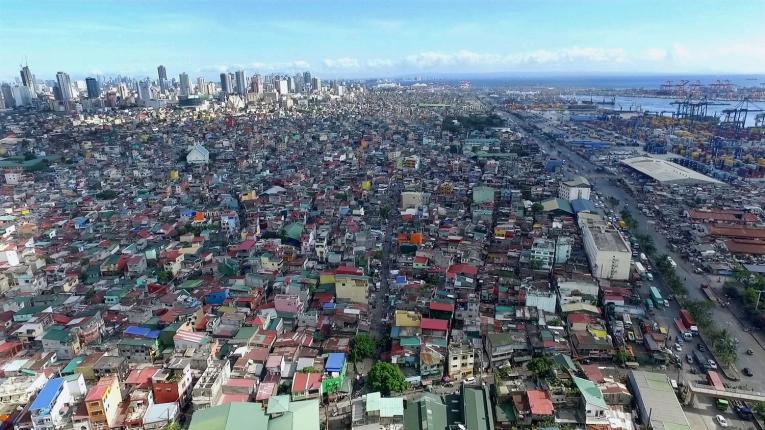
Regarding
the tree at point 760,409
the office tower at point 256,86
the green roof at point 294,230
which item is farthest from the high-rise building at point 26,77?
the tree at point 760,409

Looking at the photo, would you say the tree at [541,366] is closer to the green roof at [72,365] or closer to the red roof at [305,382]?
the red roof at [305,382]

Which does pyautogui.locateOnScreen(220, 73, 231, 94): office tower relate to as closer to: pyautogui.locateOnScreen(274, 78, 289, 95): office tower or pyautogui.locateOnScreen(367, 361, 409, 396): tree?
pyautogui.locateOnScreen(274, 78, 289, 95): office tower

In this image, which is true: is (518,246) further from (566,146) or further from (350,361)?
(566,146)

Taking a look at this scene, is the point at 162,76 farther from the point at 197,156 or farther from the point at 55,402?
the point at 55,402

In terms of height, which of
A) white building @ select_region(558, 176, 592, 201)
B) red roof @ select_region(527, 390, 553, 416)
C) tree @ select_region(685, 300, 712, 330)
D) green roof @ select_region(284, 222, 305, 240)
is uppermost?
white building @ select_region(558, 176, 592, 201)

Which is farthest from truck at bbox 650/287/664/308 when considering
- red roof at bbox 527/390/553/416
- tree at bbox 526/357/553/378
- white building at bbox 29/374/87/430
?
white building at bbox 29/374/87/430

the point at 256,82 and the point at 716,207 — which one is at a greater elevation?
the point at 256,82

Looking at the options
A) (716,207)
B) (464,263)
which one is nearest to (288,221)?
(464,263)
